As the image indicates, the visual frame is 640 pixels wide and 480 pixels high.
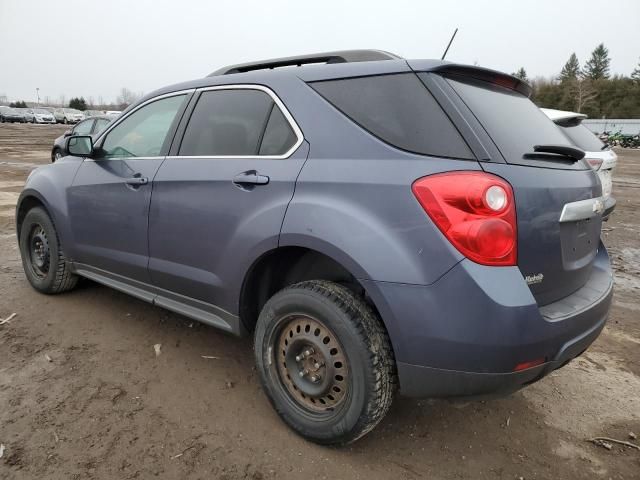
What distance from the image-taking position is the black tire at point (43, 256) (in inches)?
152

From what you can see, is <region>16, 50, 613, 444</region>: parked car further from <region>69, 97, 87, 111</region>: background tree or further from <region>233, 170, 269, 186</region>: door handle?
<region>69, 97, 87, 111</region>: background tree

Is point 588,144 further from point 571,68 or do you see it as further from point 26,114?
point 571,68

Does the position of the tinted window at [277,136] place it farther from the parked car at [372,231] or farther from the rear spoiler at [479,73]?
the rear spoiler at [479,73]

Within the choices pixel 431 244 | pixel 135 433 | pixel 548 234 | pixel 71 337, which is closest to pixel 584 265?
pixel 548 234

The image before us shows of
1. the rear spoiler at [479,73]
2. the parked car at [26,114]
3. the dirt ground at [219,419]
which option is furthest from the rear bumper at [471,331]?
the parked car at [26,114]

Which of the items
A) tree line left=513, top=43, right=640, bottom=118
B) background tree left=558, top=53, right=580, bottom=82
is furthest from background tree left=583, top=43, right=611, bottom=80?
tree line left=513, top=43, right=640, bottom=118

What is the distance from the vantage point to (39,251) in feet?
13.5

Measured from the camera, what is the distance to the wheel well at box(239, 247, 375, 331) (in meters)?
2.39

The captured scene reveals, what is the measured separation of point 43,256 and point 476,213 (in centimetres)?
370

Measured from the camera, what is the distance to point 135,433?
7.67ft

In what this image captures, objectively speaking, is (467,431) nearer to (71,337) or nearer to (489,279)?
(489,279)

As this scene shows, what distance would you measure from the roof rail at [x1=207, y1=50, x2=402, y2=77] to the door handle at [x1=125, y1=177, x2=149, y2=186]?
2.68 feet

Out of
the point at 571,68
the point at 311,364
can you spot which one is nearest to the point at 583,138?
the point at 311,364

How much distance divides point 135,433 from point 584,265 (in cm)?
234
